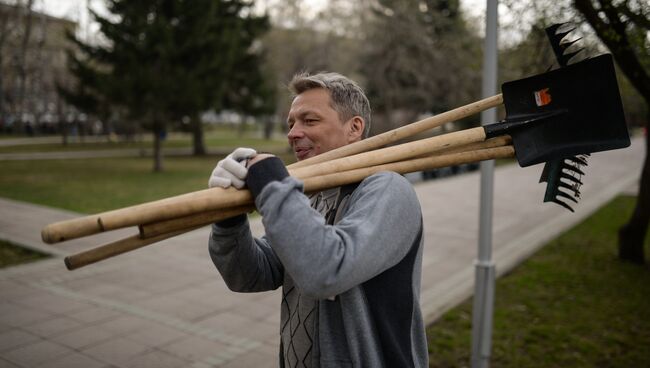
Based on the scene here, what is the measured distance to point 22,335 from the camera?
4273 mm

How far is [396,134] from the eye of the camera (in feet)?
5.63

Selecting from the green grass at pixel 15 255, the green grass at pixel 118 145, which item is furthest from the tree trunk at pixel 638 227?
the green grass at pixel 118 145

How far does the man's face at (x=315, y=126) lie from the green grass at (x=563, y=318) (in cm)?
314

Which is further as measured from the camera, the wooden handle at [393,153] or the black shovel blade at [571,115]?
the black shovel blade at [571,115]

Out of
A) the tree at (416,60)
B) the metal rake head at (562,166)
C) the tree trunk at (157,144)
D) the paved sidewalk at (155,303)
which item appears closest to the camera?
the metal rake head at (562,166)

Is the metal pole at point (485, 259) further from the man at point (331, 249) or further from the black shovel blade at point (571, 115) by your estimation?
the man at point (331, 249)

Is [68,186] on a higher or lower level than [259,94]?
lower

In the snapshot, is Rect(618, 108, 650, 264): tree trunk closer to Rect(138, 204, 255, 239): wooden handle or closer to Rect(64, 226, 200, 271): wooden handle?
Rect(138, 204, 255, 239): wooden handle

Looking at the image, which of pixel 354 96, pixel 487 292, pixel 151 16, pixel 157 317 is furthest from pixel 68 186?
pixel 354 96

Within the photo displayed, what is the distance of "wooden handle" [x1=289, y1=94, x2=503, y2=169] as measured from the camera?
1595 mm

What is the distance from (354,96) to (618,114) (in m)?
0.93

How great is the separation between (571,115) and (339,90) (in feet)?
2.76

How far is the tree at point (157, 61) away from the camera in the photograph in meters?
17.5

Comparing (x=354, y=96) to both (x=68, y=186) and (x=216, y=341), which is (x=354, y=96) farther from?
(x=68, y=186)
